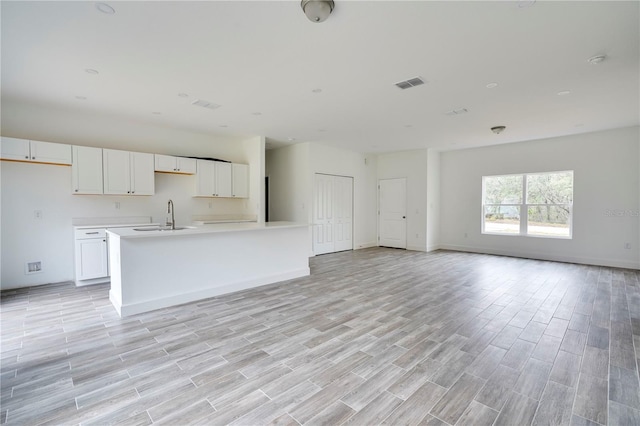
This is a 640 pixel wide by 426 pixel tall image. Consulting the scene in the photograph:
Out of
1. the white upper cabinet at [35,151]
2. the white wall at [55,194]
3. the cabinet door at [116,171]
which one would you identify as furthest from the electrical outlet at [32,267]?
the white upper cabinet at [35,151]

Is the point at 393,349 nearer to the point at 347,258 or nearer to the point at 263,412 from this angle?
the point at 263,412

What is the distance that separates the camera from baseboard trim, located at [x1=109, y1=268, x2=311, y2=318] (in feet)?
11.2

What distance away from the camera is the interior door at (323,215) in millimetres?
7305

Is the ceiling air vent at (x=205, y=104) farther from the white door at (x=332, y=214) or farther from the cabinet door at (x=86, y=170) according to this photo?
the white door at (x=332, y=214)

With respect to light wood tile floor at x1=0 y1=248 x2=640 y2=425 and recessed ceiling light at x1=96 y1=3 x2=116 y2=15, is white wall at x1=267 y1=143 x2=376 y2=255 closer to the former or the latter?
light wood tile floor at x1=0 y1=248 x2=640 y2=425

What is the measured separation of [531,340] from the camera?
2.78m

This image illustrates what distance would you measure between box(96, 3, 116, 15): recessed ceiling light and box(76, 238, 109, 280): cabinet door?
3.66 meters

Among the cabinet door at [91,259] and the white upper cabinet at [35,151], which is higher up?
the white upper cabinet at [35,151]

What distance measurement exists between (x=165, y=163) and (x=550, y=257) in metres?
8.44

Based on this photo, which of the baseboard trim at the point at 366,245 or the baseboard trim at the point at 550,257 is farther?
the baseboard trim at the point at 366,245

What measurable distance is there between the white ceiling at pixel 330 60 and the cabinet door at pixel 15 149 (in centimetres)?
63

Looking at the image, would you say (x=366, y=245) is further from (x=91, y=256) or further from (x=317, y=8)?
(x=317, y=8)

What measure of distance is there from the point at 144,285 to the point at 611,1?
16.8 feet

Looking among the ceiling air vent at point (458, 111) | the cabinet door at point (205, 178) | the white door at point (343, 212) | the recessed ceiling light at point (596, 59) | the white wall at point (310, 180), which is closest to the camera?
the recessed ceiling light at point (596, 59)
